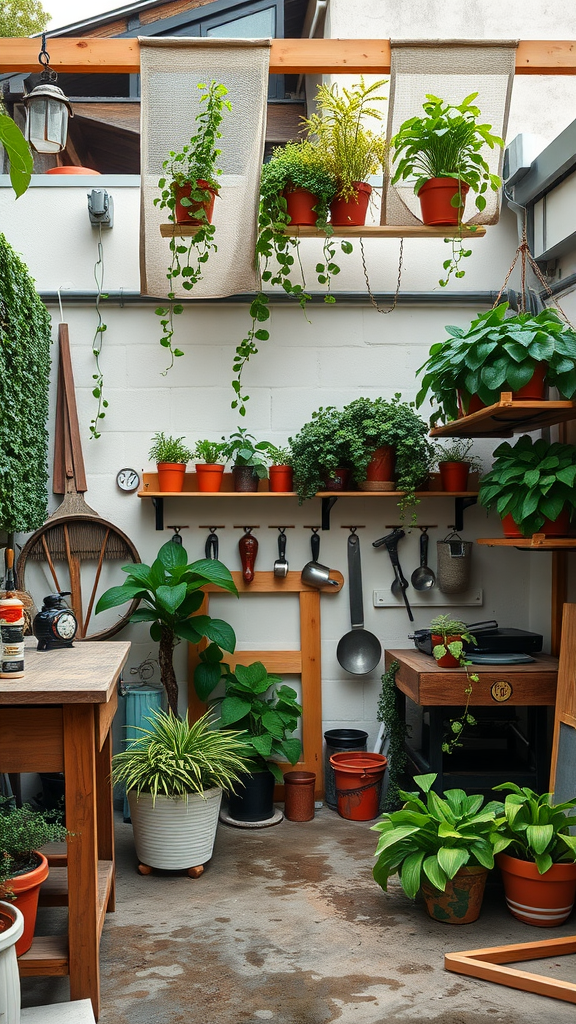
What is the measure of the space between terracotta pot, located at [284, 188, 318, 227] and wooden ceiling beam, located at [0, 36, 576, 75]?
0.50 metres

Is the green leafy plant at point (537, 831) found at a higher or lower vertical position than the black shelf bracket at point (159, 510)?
lower

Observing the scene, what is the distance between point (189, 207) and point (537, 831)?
2.58 metres

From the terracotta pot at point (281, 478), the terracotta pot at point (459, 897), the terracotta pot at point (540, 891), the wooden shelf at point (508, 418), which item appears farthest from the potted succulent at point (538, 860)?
the terracotta pot at point (281, 478)

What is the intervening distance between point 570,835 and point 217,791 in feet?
3.94

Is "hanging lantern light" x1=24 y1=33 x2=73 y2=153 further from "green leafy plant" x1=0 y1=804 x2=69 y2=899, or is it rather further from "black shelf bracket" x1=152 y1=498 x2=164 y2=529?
"green leafy plant" x1=0 y1=804 x2=69 y2=899

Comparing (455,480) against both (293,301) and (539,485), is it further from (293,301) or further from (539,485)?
(293,301)

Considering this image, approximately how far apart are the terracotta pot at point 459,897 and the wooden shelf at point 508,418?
5.01 feet

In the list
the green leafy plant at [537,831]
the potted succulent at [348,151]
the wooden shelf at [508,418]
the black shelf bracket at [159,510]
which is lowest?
the green leafy plant at [537,831]

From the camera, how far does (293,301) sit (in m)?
4.11

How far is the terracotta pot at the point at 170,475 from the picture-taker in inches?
153

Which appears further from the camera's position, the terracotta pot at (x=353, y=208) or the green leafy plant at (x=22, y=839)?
the terracotta pot at (x=353, y=208)

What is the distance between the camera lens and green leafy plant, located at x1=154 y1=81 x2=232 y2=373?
3299 mm

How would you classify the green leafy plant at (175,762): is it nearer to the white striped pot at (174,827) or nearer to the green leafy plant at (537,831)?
the white striped pot at (174,827)

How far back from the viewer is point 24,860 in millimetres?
2154
